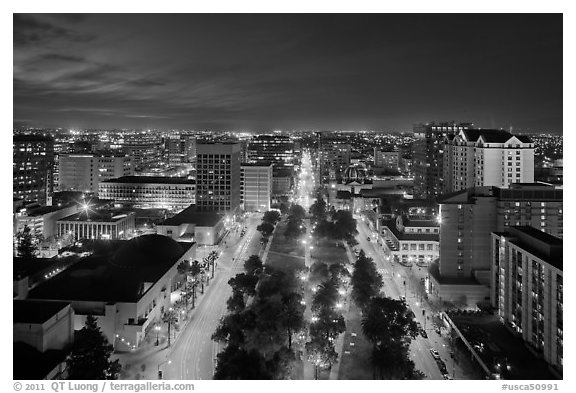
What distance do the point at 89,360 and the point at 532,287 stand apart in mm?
7122

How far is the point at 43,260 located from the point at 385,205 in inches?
533

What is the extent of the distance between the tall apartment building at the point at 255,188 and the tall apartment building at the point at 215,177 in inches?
127

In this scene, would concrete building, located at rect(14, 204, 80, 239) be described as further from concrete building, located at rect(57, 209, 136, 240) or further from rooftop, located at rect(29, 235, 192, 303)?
rooftop, located at rect(29, 235, 192, 303)

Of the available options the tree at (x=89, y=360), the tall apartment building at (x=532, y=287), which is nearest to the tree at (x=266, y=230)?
the tall apartment building at (x=532, y=287)

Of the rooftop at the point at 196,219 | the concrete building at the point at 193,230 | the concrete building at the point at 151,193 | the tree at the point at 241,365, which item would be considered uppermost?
the concrete building at the point at 151,193

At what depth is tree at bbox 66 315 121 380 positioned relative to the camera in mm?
6320

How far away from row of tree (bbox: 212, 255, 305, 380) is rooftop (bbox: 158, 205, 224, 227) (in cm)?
710

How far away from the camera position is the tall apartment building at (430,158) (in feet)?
73.7

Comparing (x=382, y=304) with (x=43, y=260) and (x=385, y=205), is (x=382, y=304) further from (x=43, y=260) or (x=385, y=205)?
(x=385, y=205)

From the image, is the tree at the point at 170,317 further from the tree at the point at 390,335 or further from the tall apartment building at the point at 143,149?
the tall apartment building at the point at 143,149

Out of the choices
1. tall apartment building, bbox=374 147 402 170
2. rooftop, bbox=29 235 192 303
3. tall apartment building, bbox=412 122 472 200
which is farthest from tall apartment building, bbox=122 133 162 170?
rooftop, bbox=29 235 192 303

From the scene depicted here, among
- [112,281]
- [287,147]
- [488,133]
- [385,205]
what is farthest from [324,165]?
[112,281]

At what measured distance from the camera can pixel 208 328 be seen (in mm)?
9133

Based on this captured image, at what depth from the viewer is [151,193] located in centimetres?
2356
